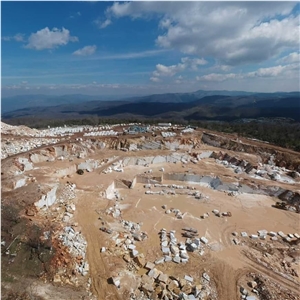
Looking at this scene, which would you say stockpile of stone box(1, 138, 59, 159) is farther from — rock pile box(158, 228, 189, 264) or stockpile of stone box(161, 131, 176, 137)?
rock pile box(158, 228, 189, 264)

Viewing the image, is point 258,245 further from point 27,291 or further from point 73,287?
point 27,291

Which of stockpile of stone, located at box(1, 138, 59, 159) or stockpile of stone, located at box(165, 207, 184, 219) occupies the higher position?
stockpile of stone, located at box(1, 138, 59, 159)

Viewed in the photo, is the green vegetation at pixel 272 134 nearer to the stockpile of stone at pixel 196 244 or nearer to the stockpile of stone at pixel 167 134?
the stockpile of stone at pixel 167 134

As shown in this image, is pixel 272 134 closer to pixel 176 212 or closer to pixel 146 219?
pixel 176 212

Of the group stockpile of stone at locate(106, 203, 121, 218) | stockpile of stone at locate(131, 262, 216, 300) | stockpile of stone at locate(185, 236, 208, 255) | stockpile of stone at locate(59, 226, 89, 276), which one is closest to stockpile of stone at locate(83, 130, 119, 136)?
stockpile of stone at locate(106, 203, 121, 218)

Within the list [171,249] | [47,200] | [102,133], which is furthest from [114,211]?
[102,133]

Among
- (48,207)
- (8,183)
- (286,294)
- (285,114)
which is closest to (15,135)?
(8,183)

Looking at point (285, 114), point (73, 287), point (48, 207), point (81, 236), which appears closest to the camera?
point (73, 287)
